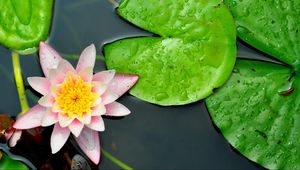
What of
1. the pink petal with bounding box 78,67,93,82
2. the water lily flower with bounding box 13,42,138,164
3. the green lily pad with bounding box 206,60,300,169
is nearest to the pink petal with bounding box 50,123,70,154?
the water lily flower with bounding box 13,42,138,164

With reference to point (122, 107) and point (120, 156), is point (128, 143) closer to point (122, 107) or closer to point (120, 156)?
point (120, 156)

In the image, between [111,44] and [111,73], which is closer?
[111,73]

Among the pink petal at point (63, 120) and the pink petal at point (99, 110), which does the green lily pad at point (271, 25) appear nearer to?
the pink petal at point (99, 110)

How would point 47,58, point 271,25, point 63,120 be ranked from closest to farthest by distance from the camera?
1. point 63,120
2. point 47,58
3. point 271,25

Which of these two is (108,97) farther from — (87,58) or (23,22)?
(23,22)

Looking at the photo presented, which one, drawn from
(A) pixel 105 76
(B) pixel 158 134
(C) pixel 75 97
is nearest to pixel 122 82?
(A) pixel 105 76

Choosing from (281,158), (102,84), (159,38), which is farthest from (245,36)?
(102,84)

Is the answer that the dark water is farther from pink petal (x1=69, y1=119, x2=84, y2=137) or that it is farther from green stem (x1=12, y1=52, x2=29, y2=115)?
pink petal (x1=69, y1=119, x2=84, y2=137)
